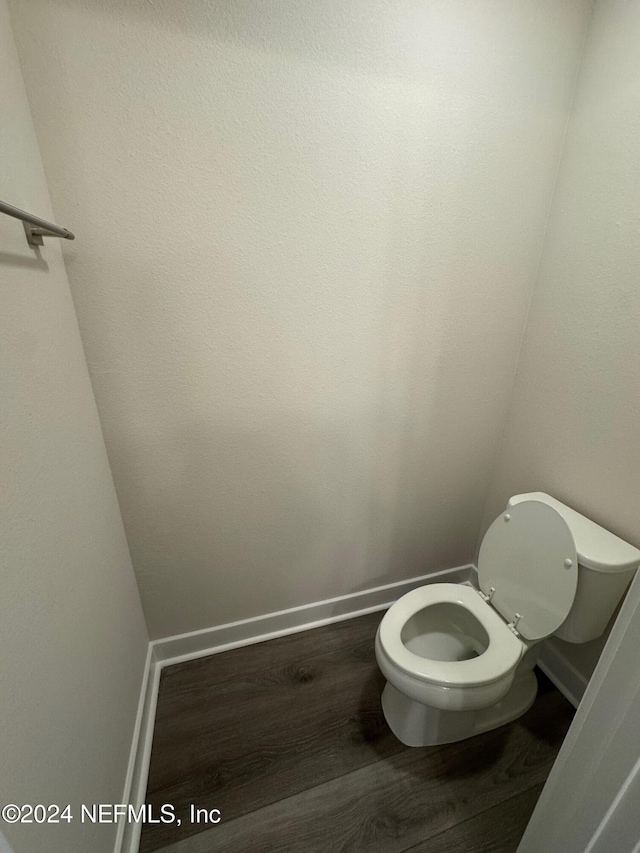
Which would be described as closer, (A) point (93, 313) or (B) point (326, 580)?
(A) point (93, 313)

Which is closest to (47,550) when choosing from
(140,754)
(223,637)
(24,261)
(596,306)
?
(24,261)

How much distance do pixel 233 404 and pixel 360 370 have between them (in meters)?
0.44

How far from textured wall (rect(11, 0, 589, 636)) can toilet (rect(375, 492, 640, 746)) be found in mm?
384

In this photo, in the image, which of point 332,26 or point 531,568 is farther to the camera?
point 531,568

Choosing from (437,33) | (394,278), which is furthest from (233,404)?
(437,33)

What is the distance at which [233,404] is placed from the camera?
3.68 feet

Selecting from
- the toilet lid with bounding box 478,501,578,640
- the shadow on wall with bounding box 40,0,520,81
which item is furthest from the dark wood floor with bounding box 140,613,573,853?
the shadow on wall with bounding box 40,0,520,81

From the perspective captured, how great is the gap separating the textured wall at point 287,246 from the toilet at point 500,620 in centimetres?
38

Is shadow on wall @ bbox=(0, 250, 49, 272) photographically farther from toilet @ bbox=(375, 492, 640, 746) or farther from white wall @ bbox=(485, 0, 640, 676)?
white wall @ bbox=(485, 0, 640, 676)

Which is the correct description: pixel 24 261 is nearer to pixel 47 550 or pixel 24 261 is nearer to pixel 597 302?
pixel 47 550

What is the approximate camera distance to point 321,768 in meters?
1.09

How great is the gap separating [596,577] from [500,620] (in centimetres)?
33

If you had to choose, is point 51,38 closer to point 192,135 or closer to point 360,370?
point 192,135

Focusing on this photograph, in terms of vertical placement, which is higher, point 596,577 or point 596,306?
point 596,306
